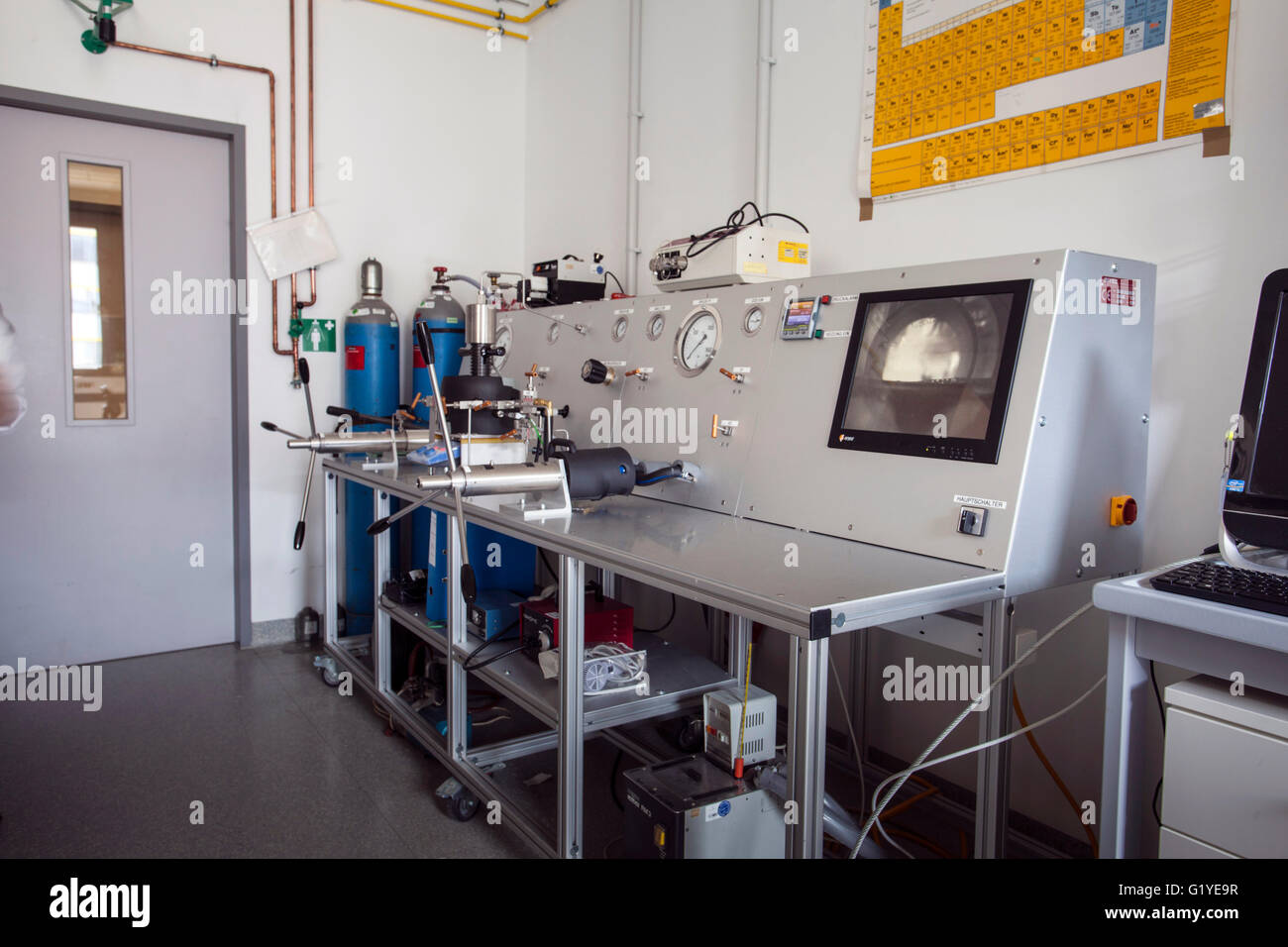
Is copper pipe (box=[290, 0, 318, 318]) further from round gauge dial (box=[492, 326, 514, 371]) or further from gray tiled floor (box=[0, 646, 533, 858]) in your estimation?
gray tiled floor (box=[0, 646, 533, 858])

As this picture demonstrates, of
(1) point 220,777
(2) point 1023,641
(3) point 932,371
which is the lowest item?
(1) point 220,777

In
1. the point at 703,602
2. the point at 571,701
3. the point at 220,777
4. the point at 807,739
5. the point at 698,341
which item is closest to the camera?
the point at 807,739

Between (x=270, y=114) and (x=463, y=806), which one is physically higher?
(x=270, y=114)

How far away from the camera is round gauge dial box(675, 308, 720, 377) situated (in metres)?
2.14

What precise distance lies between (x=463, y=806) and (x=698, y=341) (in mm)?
1297

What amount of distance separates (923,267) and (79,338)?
2982mm

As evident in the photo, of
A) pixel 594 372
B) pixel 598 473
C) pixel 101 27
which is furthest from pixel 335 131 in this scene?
pixel 598 473

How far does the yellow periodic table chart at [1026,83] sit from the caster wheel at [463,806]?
1.89 meters

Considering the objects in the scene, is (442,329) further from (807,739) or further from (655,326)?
(807,739)

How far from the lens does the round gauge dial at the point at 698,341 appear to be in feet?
7.04

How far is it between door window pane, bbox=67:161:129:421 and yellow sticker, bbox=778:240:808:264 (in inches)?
98.5

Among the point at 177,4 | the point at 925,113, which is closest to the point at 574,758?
the point at 925,113

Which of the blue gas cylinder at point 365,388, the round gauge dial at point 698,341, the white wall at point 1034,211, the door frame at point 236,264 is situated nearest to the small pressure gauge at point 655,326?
the round gauge dial at point 698,341

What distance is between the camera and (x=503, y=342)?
306 centimetres
